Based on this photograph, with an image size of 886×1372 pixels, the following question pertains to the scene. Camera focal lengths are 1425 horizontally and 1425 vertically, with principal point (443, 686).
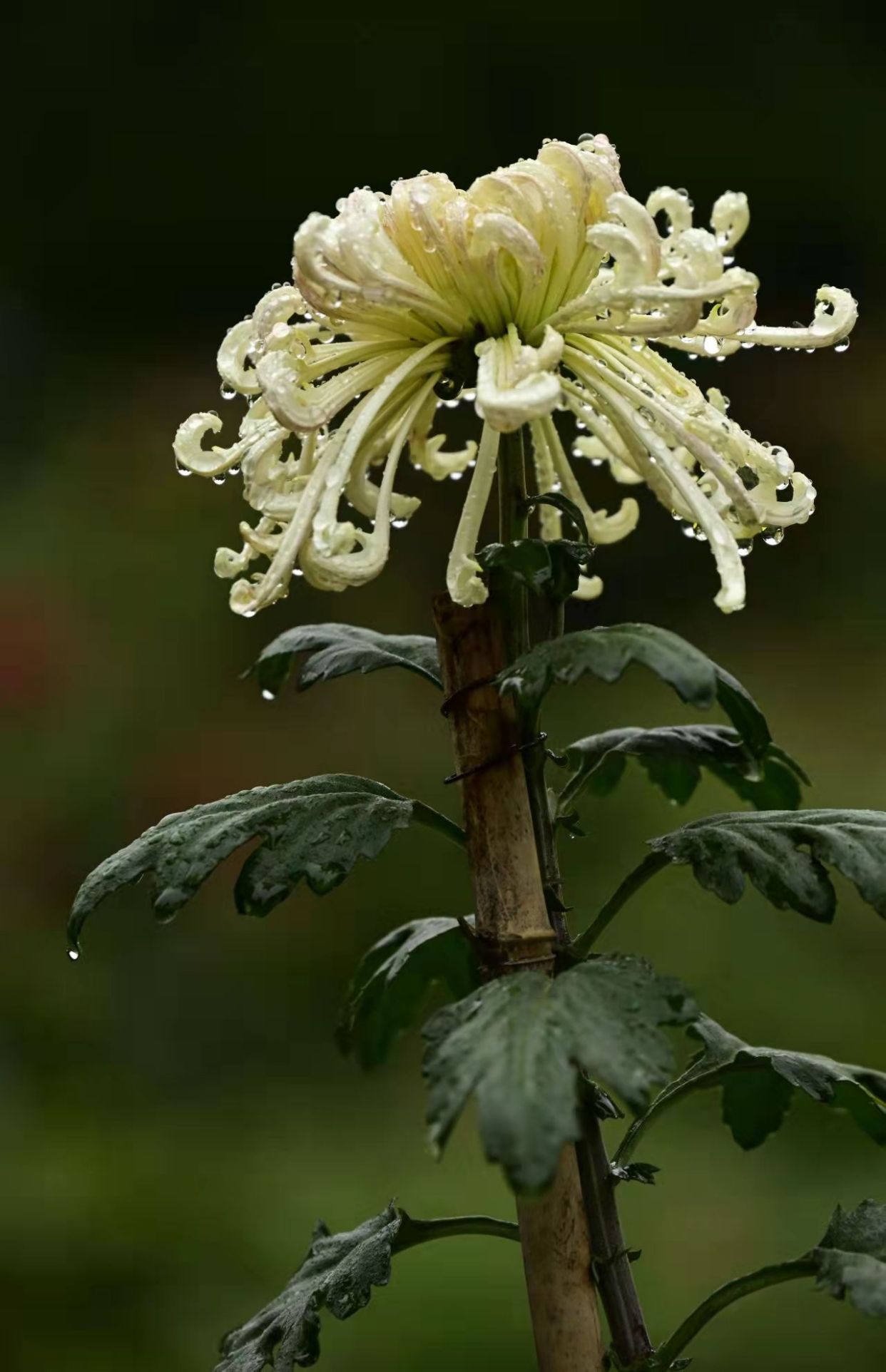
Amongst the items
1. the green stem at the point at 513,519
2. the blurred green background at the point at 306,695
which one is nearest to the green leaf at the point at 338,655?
the green stem at the point at 513,519

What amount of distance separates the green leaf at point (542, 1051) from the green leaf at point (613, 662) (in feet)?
0.34

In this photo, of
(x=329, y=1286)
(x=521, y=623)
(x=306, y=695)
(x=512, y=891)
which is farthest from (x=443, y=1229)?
(x=306, y=695)

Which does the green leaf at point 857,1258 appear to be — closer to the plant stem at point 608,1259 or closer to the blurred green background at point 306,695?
the plant stem at point 608,1259

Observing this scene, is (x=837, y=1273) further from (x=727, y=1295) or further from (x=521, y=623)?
(x=521, y=623)

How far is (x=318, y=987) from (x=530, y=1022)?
1.50 metres

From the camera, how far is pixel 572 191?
562 mm

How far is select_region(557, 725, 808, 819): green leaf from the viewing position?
2.02 ft

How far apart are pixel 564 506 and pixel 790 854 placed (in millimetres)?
172

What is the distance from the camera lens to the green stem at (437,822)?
23.9 inches

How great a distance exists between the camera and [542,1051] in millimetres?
452

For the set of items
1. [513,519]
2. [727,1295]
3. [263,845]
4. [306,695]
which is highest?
[306,695]

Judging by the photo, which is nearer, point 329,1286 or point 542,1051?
point 542,1051

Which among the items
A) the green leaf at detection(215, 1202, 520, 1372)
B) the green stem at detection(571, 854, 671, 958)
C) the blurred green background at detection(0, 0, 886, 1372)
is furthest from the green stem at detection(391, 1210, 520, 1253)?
the blurred green background at detection(0, 0, 886, 1372)

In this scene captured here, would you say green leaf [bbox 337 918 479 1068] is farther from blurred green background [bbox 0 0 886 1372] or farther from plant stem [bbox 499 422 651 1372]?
blurred green background [bbox 0 0 886 1372]
